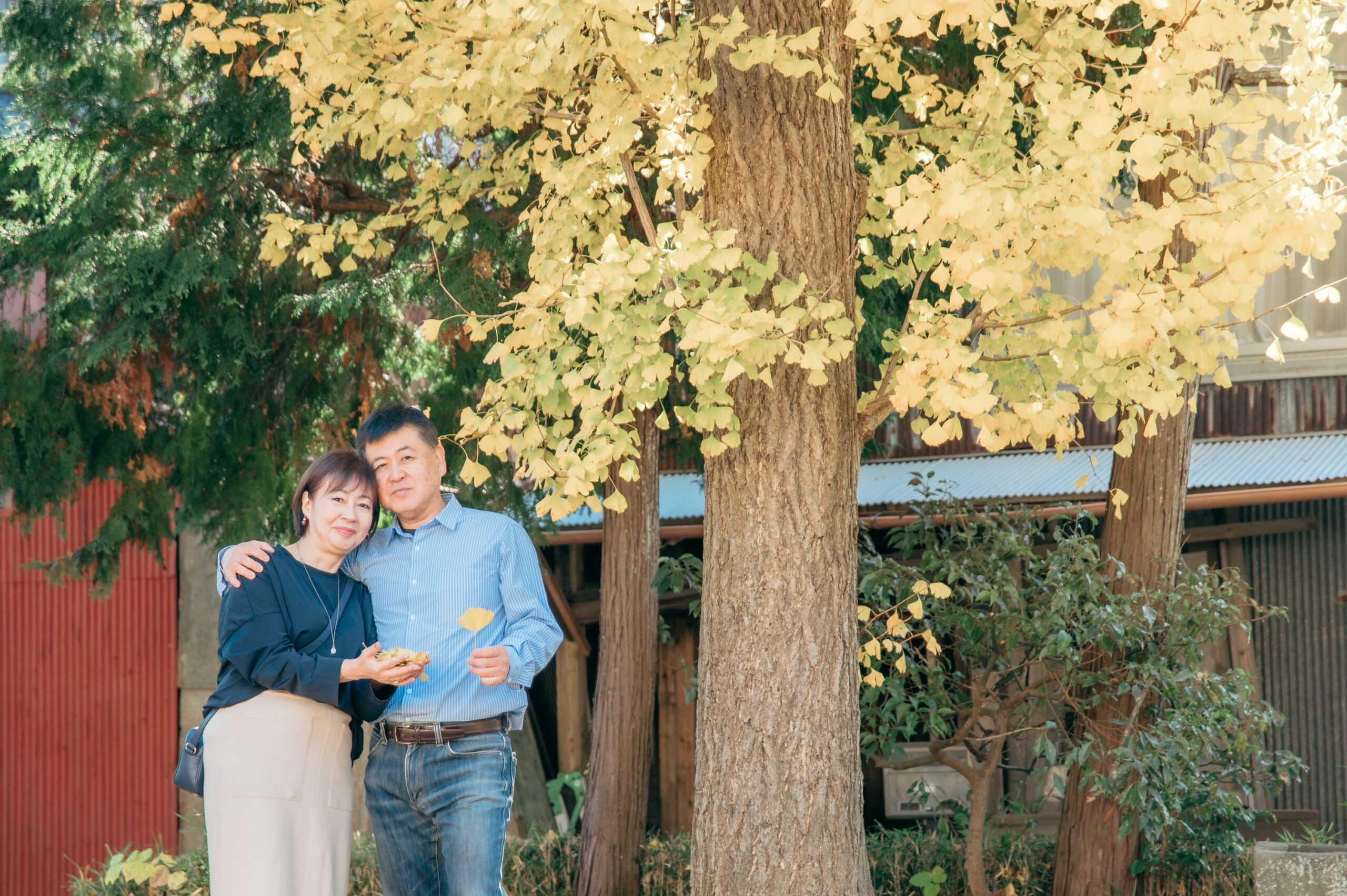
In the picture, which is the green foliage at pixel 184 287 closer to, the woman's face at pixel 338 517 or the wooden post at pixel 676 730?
the wooden post at pixel 676 730

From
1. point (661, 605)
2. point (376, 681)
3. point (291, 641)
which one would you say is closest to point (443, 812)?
point (376, 681)

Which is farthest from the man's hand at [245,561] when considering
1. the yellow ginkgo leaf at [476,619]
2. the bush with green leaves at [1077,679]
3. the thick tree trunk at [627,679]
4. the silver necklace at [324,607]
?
the thick tree trunk at [627,679]

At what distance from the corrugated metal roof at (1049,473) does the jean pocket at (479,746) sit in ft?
13.2

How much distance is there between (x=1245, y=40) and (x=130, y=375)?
19.0 ft

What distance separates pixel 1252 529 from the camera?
28.3 ft

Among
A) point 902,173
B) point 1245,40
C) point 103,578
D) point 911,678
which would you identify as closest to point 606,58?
point 902,173

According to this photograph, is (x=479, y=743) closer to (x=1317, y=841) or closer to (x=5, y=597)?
(x=1317, y=841)

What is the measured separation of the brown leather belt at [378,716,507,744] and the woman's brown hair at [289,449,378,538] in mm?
602

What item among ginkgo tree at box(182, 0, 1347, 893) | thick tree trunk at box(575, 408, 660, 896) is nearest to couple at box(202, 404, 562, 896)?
ginkgo tree at box(182, 0, 1347, 893)

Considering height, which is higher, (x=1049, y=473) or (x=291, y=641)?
(x=1049, y=473)

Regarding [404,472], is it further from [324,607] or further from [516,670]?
[516,670]

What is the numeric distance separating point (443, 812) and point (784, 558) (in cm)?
152

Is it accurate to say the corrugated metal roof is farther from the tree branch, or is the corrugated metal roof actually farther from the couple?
the couple

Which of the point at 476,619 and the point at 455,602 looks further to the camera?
the point at 455,602
